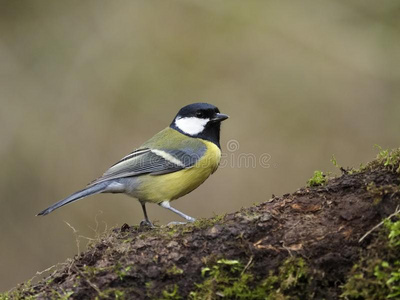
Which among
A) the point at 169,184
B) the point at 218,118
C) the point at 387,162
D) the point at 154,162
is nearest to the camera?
the point at 387,162

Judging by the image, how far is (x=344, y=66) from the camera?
6047 mm

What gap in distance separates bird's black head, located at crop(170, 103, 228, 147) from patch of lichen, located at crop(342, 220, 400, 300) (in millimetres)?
2506

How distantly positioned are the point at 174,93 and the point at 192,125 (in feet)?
6.24

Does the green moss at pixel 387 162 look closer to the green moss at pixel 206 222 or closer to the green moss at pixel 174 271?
the green moss at pixel 206 222

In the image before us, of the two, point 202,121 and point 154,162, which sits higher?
point 202,121

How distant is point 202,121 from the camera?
448cm

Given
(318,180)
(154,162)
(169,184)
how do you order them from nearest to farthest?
1. (318,180)
2. (169,184)
3. (154,162)

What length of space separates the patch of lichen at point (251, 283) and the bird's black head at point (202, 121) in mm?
2339

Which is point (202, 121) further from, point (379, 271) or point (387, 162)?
point (379, 271)

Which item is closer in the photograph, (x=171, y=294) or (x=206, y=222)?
(x=171, y=294)

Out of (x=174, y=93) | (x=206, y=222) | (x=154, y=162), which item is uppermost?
(x=174, y=93)

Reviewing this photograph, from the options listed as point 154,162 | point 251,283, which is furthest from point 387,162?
point 154,162

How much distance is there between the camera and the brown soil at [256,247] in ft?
7.08

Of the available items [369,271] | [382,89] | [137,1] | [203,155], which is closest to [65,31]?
[137,1]
